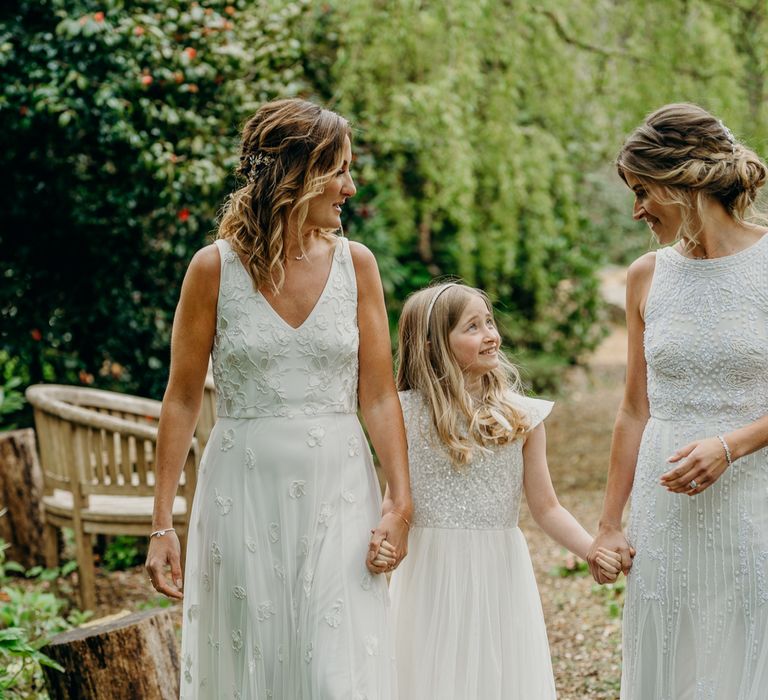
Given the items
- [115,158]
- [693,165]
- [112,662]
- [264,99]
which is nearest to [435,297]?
[693,165]

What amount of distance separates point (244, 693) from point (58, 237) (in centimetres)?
474

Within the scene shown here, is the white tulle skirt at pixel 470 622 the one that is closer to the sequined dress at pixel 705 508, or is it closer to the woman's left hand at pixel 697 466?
the sequined dress at pixel 705 508

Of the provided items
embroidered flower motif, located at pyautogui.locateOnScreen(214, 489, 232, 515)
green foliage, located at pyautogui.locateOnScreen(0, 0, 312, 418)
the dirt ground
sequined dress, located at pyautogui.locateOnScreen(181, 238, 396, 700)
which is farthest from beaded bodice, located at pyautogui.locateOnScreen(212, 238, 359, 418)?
green foliage, located at pyautogui.locateOnScreen(0, 0, 312, 418)

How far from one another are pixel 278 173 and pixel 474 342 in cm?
74

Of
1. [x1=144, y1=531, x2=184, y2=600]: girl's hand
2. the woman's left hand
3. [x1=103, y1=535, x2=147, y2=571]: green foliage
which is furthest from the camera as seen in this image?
[x1=103, y1=535, x2=147, y2=571]: green foliage

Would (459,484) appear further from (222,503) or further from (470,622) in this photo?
(222,503)

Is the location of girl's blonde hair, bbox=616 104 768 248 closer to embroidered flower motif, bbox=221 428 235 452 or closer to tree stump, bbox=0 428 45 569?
embroidered flower motif, bbox=221 428 235 452

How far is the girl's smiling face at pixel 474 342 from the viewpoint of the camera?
3043mm

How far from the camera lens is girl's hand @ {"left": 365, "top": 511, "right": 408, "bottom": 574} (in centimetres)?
270

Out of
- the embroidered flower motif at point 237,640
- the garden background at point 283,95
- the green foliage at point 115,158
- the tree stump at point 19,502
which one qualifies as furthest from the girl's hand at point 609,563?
the tree stump at point 19,502

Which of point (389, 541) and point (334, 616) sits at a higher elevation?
point (389, 541)

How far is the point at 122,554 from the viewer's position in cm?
626

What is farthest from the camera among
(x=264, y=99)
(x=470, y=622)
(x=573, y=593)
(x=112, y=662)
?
(x=264, y=99)

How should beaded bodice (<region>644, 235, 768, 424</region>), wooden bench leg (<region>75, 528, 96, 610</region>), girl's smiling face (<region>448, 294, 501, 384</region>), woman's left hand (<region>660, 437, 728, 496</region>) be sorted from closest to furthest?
woman's left hand (<region>660, 437, 728, 496</region>) < beaded bodice (<region>644, 235, 768, 424</region>) < girl's smiling face (<region>448, 294, 501, 384</region>) < wooden bench leg (<region>75, 528, 96, 610</region>)
